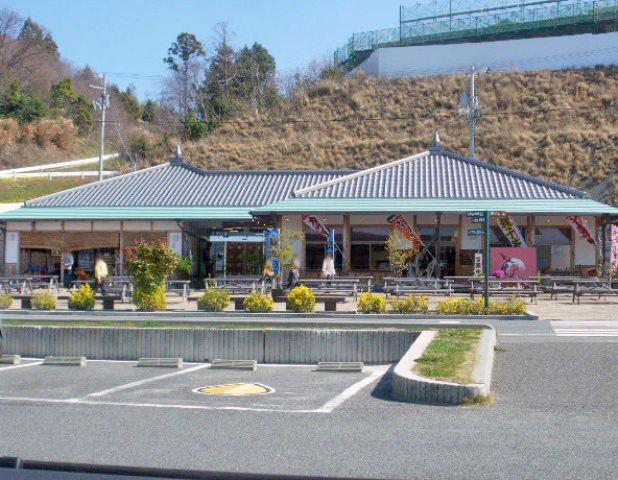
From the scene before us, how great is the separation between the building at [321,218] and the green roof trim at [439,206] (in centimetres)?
4

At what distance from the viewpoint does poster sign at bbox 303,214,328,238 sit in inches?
1350

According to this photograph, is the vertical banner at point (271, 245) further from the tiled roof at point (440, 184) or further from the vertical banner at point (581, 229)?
the vertical banner at point (581, 229)

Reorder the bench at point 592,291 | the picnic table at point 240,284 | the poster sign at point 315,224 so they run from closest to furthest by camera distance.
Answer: the bench at point 592,291, the picnic table at point 240,284, the poster sign at point 315,224

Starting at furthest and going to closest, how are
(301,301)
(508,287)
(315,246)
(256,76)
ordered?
(256,76), (315,246), (508,287), (301,301)

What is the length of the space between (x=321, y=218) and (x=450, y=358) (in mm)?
23435

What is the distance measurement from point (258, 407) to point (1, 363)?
6.69 meters

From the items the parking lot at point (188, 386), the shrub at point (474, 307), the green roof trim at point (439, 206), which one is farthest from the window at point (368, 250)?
the parking lot at point (188, 386)

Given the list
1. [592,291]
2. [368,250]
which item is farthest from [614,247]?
[368,250]

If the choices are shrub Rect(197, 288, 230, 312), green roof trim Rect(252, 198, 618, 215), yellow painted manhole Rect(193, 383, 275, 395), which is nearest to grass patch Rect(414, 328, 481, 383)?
yellow painted manhole Rect(193, 383, 275, 395)

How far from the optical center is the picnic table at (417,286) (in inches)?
1083

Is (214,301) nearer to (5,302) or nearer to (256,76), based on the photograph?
(5,302)

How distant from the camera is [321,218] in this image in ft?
113

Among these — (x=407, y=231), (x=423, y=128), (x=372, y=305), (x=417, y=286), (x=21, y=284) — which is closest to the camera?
(x=372, y=305)

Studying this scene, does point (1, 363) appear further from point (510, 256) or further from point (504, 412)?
point (510, 256)
